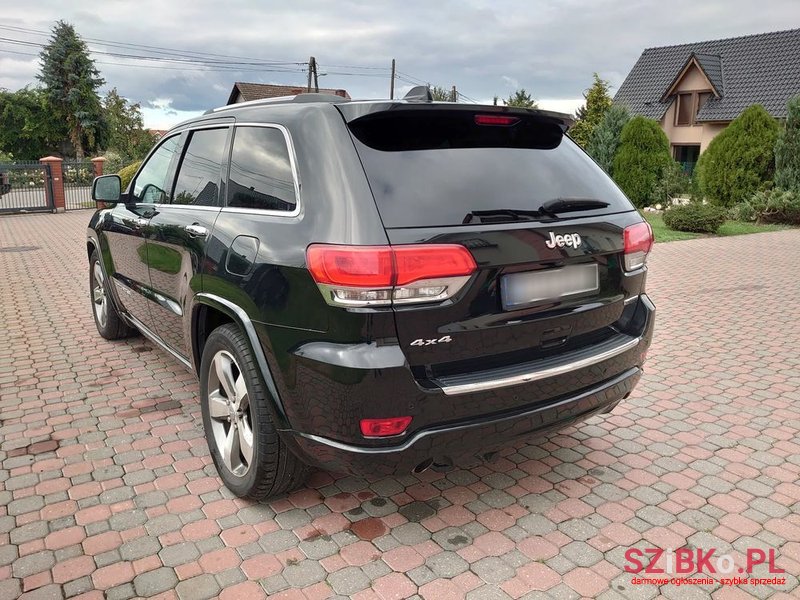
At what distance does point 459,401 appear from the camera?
244 centimetres

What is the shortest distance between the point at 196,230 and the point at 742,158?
1887 cm

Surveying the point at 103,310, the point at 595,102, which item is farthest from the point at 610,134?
the point at 103,310

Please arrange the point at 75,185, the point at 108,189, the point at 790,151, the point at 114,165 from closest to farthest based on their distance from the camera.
Answer: the point at 108,189 → the point at 790,151 → the point at 75,185 → the point at 114,165

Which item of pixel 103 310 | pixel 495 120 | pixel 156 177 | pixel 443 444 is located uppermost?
pixel 495 120

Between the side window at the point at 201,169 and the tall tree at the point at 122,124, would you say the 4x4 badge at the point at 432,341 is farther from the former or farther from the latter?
the tall tree at the point at 122,124

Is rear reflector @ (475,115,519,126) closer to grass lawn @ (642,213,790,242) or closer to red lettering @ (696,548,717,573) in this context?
red lettering @ (696,548,717,573)

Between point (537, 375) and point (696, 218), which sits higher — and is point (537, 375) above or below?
below

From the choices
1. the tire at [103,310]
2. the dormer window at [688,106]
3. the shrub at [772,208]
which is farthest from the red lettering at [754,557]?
the dormer window at [688,106]

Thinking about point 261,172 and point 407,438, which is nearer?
point 407,438

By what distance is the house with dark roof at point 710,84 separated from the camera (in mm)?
29078

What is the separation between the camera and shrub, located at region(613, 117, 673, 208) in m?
19.9

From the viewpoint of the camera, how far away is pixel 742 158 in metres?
18.2

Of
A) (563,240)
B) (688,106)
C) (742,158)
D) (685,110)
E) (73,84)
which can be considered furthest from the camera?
(73,84)

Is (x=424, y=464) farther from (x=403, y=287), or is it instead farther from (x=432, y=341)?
(x=403, y=287)
